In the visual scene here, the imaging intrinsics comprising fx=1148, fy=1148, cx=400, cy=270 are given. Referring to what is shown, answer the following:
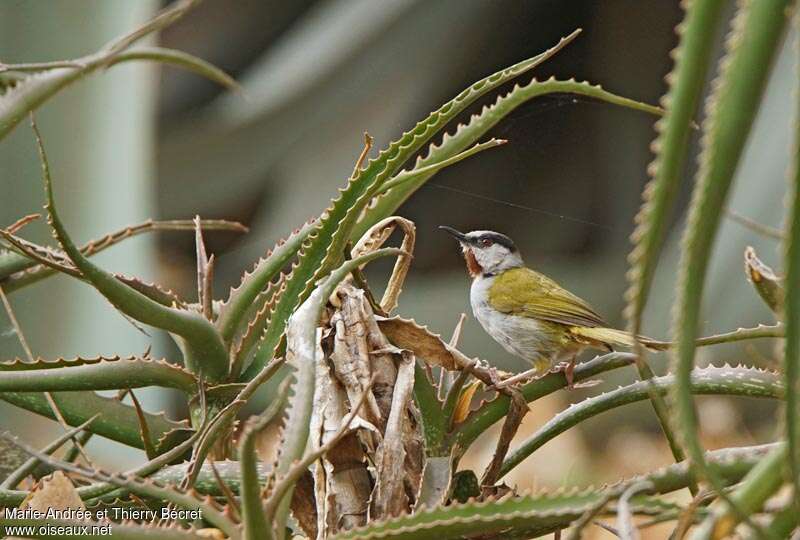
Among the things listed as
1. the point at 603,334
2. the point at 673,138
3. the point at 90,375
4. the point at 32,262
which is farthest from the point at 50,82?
the point at 603,334

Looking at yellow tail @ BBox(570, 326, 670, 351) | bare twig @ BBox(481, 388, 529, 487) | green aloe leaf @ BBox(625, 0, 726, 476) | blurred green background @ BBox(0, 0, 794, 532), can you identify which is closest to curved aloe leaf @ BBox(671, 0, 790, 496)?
green aloe leaf @ BBox(625, 0, 726, 476)

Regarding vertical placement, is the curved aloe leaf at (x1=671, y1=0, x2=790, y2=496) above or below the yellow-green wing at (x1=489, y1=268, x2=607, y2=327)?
below

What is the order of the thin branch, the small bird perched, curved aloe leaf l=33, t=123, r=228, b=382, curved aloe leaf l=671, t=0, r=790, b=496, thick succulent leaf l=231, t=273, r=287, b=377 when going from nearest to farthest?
1. curved aloe leaf l=671, t=0, r=790, b=496
2. the thin branch
3. curved aloe leaf l=33, t=123, r=228, b=382
4. thick succulent leaf l=231, t=273, r=287, b=377
5. the small bird perched

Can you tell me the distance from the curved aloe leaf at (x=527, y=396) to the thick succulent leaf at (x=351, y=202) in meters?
0.17

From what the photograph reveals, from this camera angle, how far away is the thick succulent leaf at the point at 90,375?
2.99ft

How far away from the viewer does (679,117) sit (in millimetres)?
478

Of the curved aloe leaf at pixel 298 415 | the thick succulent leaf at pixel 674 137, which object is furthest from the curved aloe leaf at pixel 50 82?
the thick succulent leaf at pixel 674 137

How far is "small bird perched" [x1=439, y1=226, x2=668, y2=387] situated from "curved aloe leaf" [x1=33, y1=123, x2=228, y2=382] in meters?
0.99

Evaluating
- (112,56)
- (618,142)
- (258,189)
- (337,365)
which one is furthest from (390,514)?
(258,189)

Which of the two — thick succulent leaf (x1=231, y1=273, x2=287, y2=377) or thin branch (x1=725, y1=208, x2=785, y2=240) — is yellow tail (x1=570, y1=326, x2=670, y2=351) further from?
thin branch (x1=725, y1=208, x2=785, y2=240)

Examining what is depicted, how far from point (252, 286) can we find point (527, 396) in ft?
0.90

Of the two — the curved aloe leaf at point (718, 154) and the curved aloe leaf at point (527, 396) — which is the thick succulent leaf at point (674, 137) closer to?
the curved aloe leaf at point (718, 154)

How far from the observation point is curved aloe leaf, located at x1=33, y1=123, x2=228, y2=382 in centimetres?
89

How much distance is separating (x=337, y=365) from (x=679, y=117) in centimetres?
47
